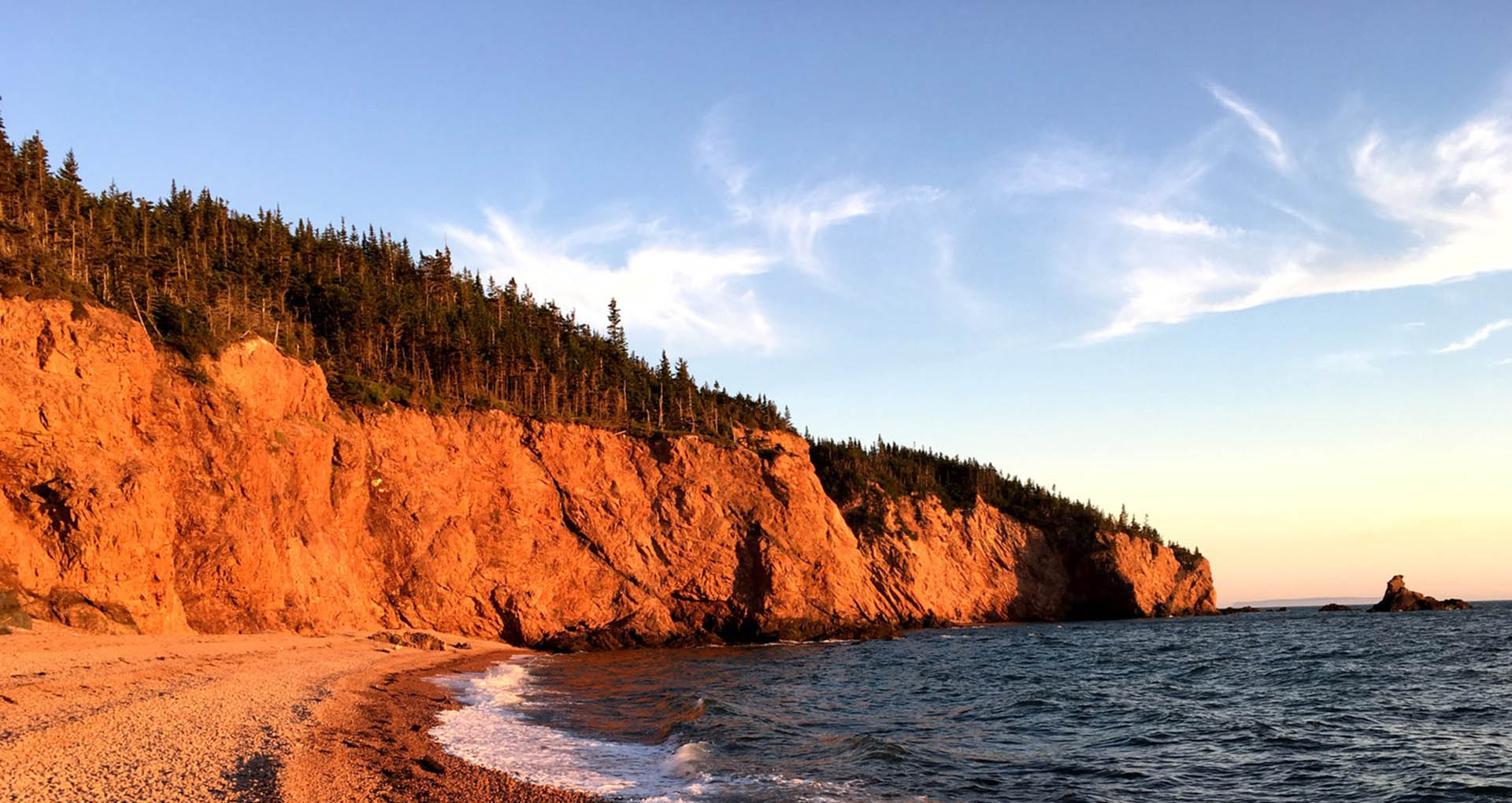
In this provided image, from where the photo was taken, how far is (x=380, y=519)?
50188 millimetres

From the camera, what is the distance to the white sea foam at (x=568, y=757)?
55.4 feet

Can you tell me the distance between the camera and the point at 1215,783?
63.4ft

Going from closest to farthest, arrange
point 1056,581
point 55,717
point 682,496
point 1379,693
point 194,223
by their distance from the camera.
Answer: point 55,717 → point 1379,693 → point 682,496 → point 194,223 → point 1056,581

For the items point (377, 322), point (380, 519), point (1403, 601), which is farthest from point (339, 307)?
point (1403, 601)

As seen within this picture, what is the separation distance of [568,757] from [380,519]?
35.6 metres

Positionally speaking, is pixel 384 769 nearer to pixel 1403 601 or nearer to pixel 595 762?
pixel 595 762

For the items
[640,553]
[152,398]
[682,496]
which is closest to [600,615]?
[640,553]

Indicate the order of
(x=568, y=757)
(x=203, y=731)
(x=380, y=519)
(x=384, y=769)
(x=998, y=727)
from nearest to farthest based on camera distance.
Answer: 1. (x=384, y=769)
2. (x=203, y=731)
3. (x=568, y=757)
4. (x=998, y=727)
5. (x=380, y=519)

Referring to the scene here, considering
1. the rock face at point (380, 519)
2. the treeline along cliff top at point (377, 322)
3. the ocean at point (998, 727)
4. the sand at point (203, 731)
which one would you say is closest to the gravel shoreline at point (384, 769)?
the sand at point (203, 731)

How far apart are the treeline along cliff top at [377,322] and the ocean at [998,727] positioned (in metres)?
24.0


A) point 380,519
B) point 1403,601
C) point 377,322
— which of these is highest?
point 377,322

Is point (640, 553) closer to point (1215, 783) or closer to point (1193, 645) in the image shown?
point (1193, 645)

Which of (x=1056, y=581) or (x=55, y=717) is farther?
(x=1056, y=581)

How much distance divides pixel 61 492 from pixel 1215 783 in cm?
3746
